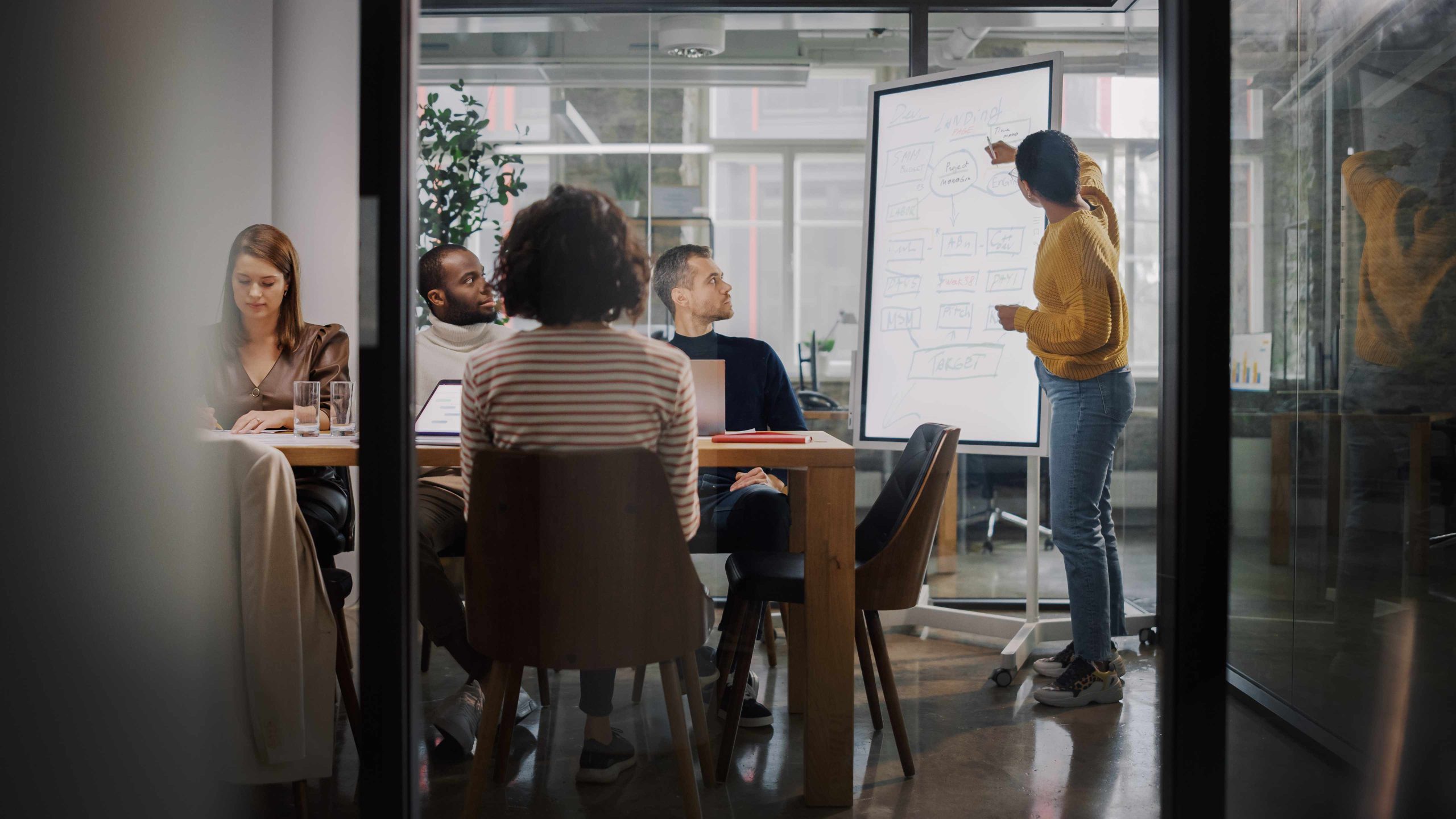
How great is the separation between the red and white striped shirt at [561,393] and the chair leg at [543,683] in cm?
32

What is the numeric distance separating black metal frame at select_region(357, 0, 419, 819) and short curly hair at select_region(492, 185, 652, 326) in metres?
0.19

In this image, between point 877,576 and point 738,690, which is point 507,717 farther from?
point 877,576

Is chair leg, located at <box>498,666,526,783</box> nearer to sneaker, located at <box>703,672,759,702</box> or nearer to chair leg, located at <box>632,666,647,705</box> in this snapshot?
chair leg, located at <box>632,666,647,705</box>

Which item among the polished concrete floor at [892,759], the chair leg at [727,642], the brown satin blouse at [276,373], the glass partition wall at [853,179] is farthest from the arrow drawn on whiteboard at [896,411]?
the brown satin blouse at [276,373]

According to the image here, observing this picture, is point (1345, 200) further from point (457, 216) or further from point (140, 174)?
point (140, 174)

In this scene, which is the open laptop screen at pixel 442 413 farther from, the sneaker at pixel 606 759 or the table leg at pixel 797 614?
the table leg at pixel 797 614

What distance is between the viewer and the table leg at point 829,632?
206cm

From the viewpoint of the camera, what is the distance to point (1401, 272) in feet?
6.59

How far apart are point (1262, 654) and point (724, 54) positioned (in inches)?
102

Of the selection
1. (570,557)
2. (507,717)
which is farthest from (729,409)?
(507,717)

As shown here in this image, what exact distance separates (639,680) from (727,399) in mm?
672

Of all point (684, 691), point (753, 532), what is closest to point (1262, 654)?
point (753, 532)

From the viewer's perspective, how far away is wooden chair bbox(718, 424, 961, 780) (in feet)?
6.44

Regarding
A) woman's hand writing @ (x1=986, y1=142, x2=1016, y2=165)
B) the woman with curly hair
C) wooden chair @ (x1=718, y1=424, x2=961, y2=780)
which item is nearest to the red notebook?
wooden chair @ (x1=718, y1=424, x2=961, y2=780)
